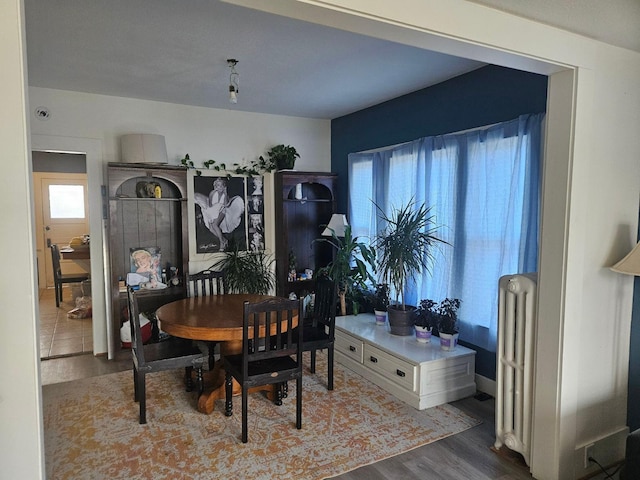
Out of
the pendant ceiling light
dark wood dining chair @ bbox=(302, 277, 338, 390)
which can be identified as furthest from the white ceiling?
dark wood dining chair @ bbox=(302, 277, 338, 390)

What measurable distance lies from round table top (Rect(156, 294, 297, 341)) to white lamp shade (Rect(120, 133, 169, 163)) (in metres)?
1.43

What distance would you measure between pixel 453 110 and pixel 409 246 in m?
1.22

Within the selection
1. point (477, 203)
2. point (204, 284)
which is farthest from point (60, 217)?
point (477, 203)

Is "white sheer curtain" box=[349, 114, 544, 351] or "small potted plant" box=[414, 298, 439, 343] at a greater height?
"white sheer curtain" box=[349, 114, 544, 351]

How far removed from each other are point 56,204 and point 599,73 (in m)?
8.36

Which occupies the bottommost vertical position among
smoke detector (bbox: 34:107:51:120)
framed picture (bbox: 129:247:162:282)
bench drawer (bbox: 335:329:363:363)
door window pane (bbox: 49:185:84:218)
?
bench drawer (bbox: 335:329:363:363)

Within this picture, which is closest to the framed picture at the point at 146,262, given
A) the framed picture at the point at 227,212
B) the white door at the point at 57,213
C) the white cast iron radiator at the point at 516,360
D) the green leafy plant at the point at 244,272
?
the framed picture at the point at 227,212

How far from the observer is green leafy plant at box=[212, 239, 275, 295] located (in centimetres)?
448

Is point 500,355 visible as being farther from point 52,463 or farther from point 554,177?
point 52,463

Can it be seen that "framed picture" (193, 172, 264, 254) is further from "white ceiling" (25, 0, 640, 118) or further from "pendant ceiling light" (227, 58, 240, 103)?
"pendant ceiling light" (227, 58, 240, 103)

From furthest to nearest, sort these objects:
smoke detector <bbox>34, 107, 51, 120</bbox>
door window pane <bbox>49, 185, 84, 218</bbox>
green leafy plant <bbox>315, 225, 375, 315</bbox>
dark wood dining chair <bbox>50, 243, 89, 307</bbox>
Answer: door window pane <bbox>49, 185, 84, 218</bbox>
dark wood dining chair <bbox>50, 243, 89, 307</bbox>
green leafy plant <bbox>315, 225, 375, 315</bbox>
smoke detector <bbox>34, 107, 51, 120</bbox>

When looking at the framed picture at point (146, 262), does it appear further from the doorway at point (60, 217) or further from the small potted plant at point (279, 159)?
the doorway at point (60, 217)

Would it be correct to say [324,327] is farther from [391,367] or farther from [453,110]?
[453,110]

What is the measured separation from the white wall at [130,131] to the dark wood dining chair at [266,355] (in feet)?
6.77
